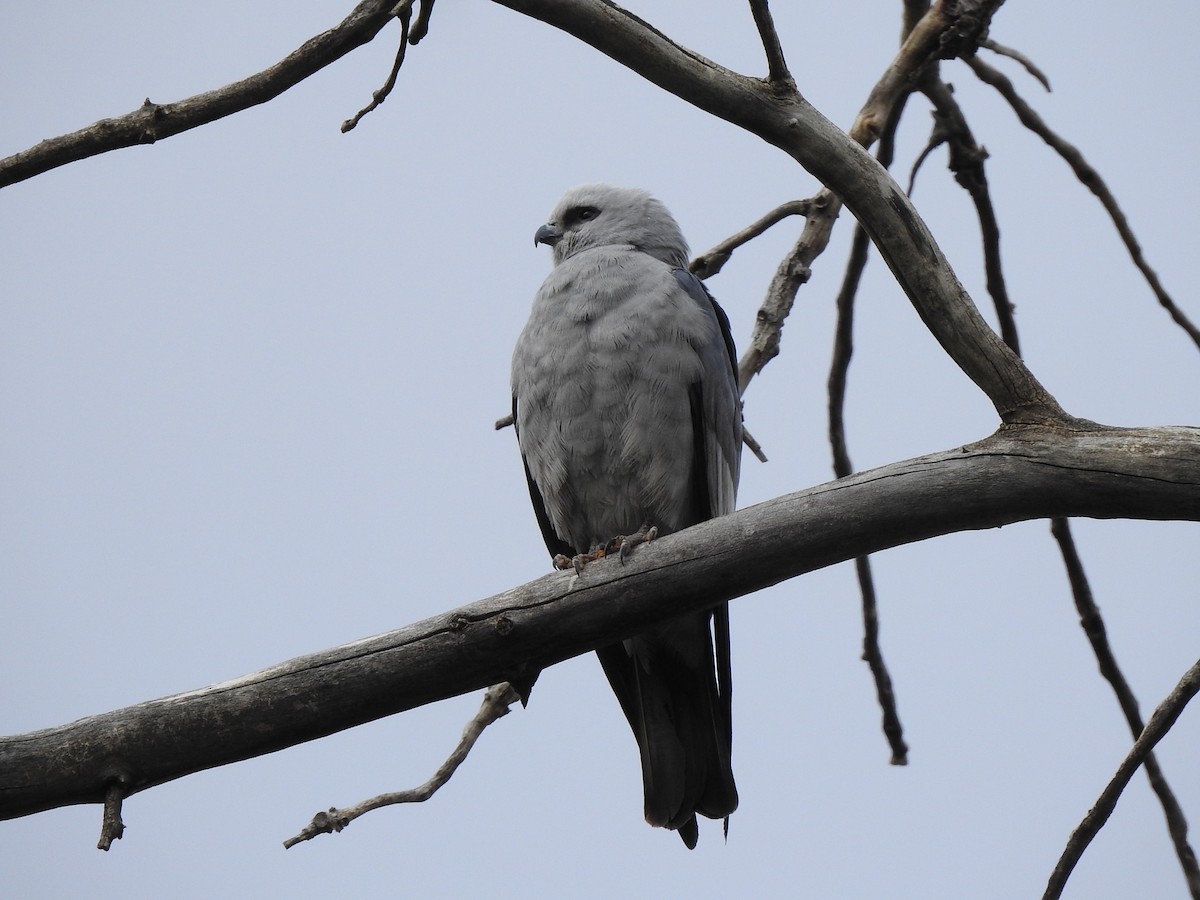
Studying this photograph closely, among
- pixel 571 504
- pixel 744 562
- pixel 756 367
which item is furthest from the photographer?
pixel 756 367

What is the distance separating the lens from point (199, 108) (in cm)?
→ 327

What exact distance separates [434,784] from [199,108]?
2508mm

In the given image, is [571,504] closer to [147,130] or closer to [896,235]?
[896,235]

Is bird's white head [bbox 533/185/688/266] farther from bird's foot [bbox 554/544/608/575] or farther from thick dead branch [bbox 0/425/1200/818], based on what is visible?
thick dead branch [bbox 0/425/1200/818]

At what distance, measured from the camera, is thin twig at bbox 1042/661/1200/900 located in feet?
9.73

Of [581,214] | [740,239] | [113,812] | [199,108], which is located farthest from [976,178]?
[113,812]

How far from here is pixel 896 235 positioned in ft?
11.1

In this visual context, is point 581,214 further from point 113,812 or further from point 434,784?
point 113,812

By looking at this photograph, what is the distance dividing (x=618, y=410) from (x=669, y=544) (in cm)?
136

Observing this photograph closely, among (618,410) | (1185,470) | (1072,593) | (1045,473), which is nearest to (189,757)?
(618,410)

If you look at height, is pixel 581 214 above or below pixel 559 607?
above

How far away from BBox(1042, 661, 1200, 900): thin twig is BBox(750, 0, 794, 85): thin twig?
7.14ft

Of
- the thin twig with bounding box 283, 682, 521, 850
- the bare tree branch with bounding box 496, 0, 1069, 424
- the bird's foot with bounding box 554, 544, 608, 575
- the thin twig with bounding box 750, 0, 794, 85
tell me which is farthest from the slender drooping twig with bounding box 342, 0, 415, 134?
the thin twig with bounding box 283, 682, 521, 850

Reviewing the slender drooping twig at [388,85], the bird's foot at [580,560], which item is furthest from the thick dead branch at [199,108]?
the bird's foot at [580,560]
